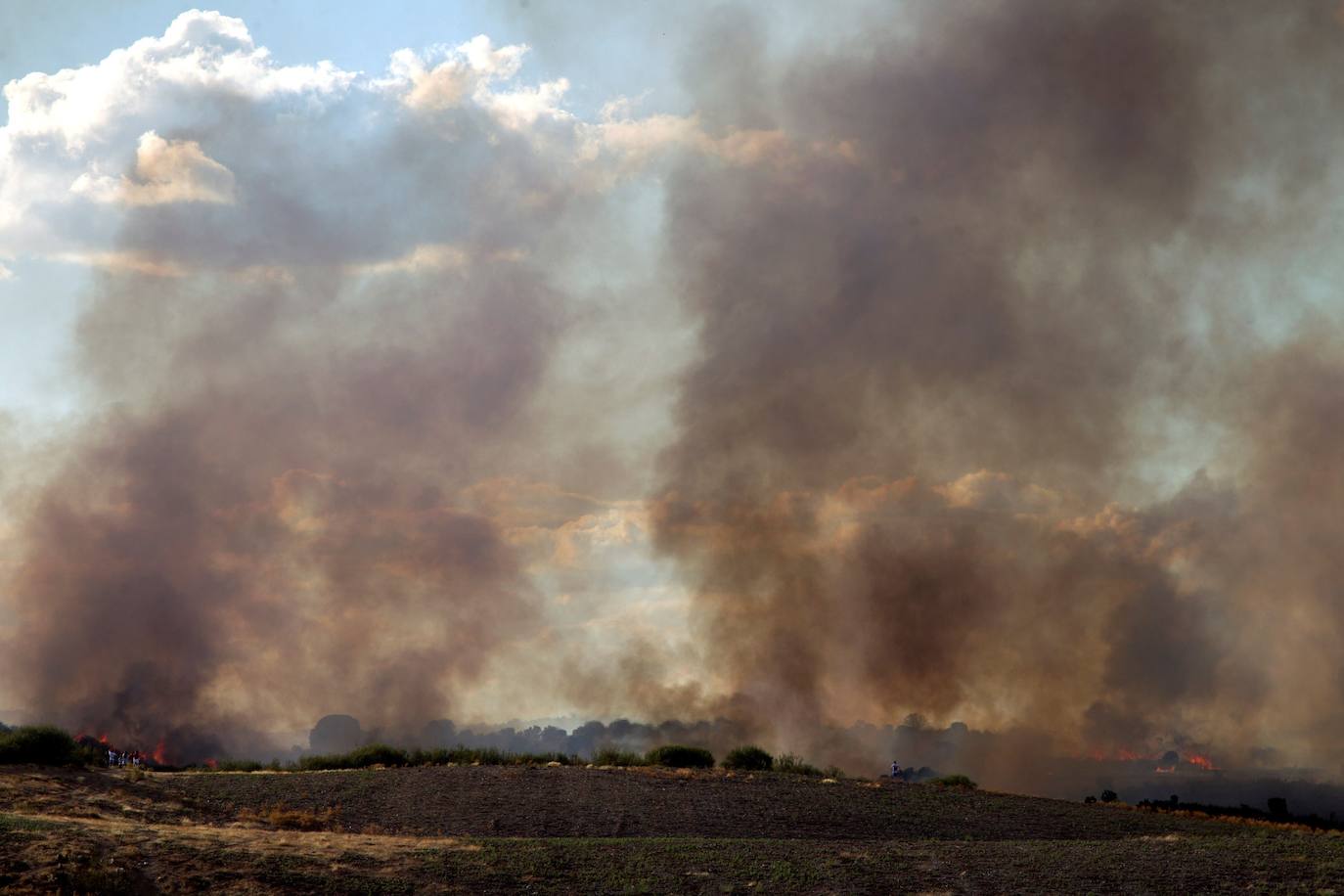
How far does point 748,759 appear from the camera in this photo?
6494cm

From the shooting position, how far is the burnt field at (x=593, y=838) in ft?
99.3

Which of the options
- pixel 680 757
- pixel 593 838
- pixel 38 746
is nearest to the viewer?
pixel 593 838

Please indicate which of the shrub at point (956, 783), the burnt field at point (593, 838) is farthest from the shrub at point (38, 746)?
the shrub at point (956, 783)

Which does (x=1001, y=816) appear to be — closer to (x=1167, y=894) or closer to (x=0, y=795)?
(x=1167, y=894)

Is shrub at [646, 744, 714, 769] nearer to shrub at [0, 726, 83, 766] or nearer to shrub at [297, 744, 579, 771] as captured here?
shrub at [297, 744, 579, 771]

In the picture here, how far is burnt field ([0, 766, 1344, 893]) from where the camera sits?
30.3 metres

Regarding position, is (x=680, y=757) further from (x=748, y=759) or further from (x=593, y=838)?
(x=593, y=838)

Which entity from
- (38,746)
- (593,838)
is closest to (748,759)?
(593,838)

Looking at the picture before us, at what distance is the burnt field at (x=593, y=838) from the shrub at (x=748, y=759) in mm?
7599

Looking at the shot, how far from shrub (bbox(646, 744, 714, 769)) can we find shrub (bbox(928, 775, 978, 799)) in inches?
503

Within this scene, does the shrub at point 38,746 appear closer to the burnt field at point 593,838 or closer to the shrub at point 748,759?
the burnt field at point 593,838

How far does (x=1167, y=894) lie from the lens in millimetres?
31234

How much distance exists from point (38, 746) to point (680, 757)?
3297 centimetres

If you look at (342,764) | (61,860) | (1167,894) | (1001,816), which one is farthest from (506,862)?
(342,764)
